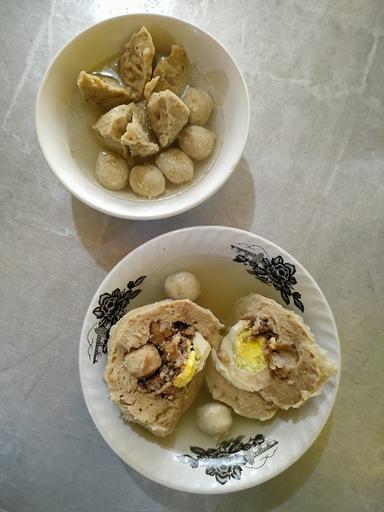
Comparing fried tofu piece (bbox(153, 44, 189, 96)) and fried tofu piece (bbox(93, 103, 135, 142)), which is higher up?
fried tofu piece (bbox(153, 44, 189, 96))

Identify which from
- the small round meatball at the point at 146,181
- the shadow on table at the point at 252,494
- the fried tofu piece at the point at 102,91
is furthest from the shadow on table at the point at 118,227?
the shadow on table at the point at 252,494

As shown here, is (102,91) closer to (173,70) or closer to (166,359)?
(173,70)

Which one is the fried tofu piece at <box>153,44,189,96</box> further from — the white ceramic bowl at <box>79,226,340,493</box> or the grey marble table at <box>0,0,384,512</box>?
the white ceramic bowl at <box>79,226,340,493</box>

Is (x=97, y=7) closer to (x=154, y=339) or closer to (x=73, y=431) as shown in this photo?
(x=154, y=339)

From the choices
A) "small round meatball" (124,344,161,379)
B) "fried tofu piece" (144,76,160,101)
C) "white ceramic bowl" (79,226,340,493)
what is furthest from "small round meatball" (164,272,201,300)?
"fried tofu piece" (144,76,160,101)

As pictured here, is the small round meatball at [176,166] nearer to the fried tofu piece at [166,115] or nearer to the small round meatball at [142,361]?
the fried tofu piece at [166,115]

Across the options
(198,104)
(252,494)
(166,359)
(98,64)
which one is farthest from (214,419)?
(98,64)
